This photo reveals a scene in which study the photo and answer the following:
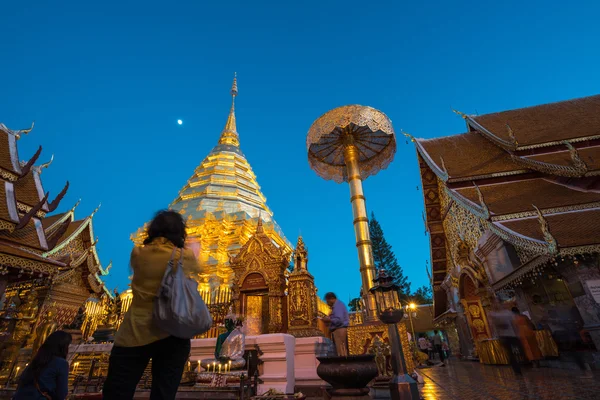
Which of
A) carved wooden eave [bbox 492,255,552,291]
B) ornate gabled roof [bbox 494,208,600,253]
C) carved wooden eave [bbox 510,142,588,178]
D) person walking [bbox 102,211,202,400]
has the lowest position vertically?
person walking [bbox 102,211,202,400]

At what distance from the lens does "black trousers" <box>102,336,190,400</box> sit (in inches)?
55.4

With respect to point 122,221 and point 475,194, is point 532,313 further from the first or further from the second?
point 122,221

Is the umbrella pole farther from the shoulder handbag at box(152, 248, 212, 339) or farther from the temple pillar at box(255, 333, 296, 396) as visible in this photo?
the shoulder handbag at box(152, 248, 212, 339)

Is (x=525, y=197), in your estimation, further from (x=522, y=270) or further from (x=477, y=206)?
(x=522, y=270)

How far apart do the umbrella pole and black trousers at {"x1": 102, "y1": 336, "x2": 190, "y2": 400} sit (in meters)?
5.51

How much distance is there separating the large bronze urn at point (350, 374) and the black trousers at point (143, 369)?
2702 mm

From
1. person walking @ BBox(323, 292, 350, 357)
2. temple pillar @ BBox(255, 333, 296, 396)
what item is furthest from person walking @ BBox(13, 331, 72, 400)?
person walking @ BBox(323, 292, 350, 357)

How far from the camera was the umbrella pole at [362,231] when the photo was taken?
7.07m

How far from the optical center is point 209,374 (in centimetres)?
398

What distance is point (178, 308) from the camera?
4.62 feet

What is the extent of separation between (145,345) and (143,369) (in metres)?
0.12

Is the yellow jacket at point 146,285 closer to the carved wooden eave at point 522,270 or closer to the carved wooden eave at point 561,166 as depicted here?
the carved wooden eave at point 522,270

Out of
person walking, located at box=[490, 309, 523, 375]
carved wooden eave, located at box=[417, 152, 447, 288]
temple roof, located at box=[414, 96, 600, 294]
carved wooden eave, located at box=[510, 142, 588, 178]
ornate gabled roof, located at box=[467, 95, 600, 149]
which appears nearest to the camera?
temple roof, located at box=[414, 96, 600, 294]

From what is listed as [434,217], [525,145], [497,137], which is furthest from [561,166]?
[434,217]
